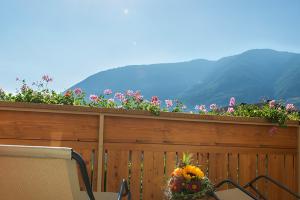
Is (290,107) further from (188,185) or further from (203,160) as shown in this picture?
(188,185)

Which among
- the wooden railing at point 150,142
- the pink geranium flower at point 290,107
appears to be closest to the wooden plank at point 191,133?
the wooden railing at point 150,142

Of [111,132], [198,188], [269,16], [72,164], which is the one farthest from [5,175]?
[269,16]

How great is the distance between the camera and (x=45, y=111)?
3576 millimetres

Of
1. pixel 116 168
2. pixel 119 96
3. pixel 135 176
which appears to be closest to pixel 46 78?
pixel 119 96

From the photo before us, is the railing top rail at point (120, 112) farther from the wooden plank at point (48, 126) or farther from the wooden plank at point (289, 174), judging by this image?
the wooden plank at point (289, 174)

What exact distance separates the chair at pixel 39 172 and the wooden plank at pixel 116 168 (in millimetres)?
2144

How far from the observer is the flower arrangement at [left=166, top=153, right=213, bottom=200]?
2822mm

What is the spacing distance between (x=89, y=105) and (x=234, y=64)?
79423 millimetres

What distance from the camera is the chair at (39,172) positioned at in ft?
5.22

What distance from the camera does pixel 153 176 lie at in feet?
13.0

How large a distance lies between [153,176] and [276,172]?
4.86 ft

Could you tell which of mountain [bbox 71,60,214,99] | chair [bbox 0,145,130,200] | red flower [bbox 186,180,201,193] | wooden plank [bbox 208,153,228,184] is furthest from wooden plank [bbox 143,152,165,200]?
mountain [bbox 71,60,214,99]

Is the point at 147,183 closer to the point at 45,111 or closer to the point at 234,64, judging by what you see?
the point at 45,111

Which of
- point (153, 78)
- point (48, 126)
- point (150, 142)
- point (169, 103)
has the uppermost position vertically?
point (153, 78)
